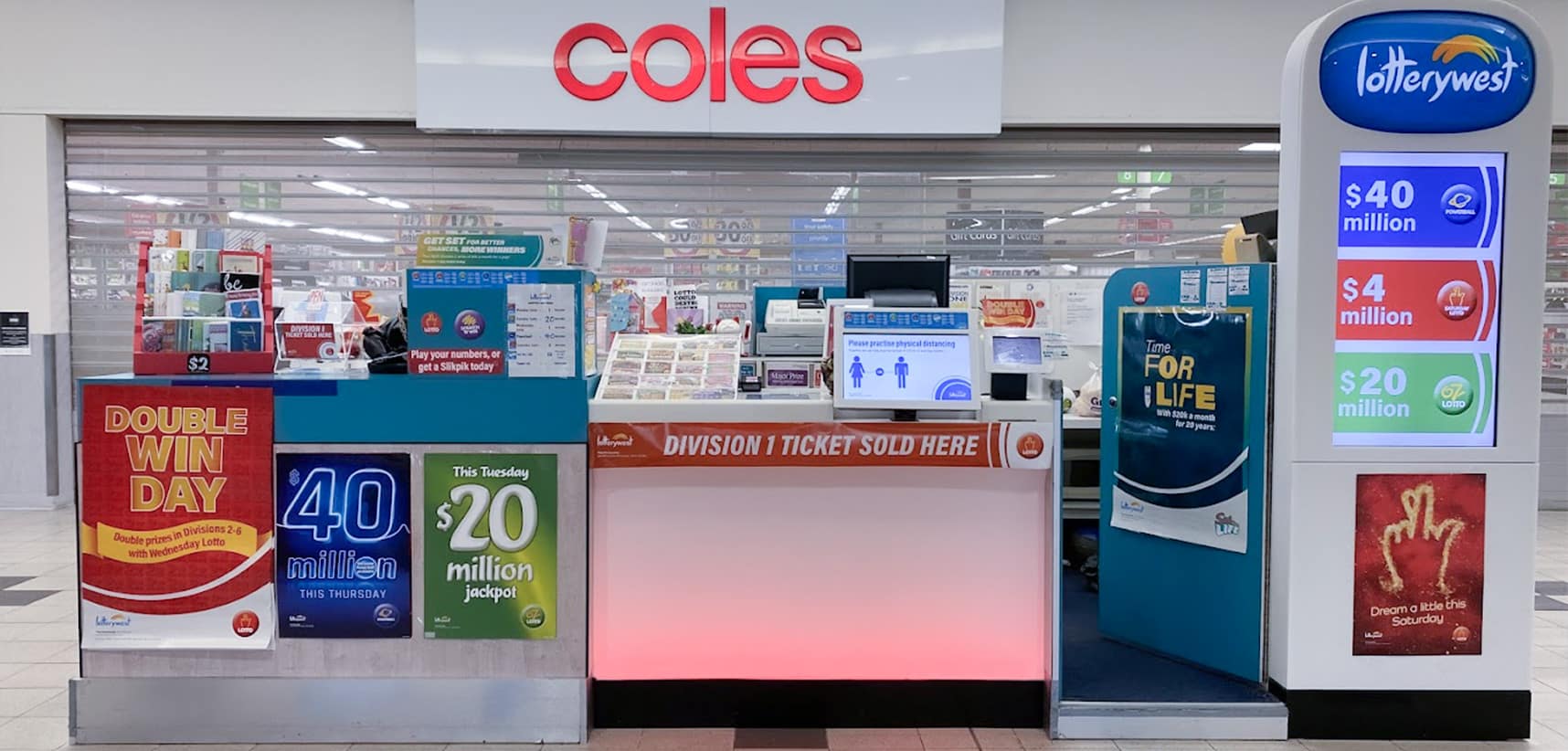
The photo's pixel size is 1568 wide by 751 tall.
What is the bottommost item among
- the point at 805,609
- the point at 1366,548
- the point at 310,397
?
the point at 805,609

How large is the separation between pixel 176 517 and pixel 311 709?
728mm

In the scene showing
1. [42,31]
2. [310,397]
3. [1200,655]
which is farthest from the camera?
[42,31]

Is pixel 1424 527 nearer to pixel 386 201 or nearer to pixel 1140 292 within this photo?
pixel 1140 292

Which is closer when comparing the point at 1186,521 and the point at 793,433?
the point at 793,433

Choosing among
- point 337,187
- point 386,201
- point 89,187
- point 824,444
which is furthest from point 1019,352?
point 89,187

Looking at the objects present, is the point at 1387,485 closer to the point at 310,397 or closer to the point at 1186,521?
the point at 1186,521

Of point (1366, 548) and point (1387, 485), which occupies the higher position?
point (1387, 485)

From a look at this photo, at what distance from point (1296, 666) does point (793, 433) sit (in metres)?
1.79

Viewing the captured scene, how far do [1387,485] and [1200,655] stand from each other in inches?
35.4

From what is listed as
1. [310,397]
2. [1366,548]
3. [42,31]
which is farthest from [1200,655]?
[42,31]

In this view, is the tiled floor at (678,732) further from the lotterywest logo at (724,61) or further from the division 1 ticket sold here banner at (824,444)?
the lotterywest logo at (724,61)

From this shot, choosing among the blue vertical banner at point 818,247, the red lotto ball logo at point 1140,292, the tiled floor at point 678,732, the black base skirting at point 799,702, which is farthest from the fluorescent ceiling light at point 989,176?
the black base skirting at point 799,702

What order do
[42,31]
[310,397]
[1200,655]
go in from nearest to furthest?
[310,397] → [1200,655] → [42,31]

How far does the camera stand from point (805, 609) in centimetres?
312
